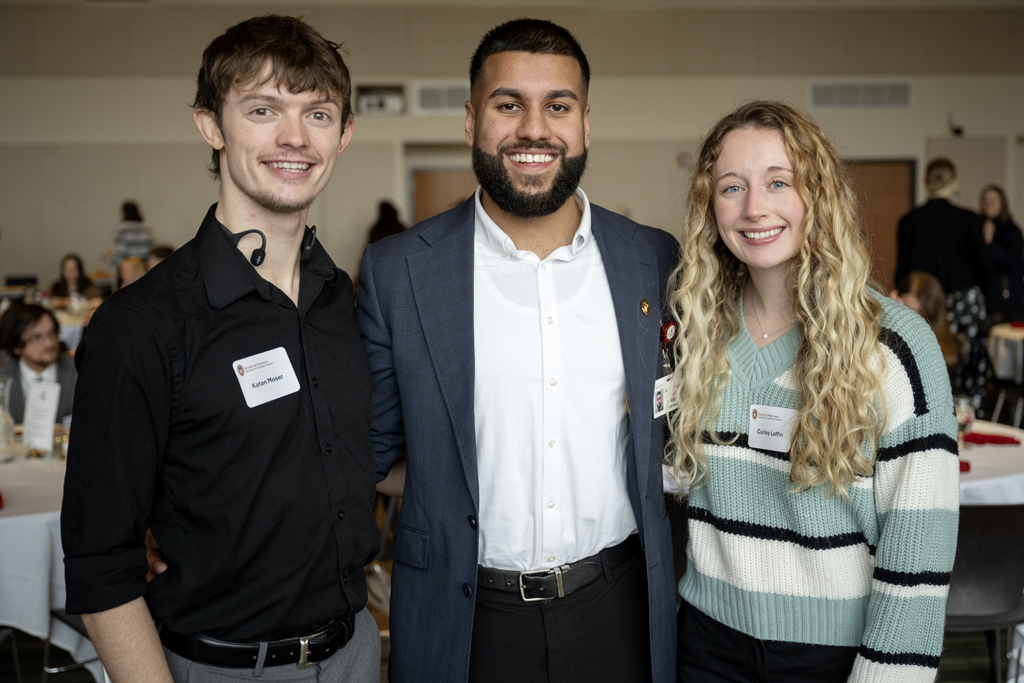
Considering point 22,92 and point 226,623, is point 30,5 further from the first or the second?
point 226,623

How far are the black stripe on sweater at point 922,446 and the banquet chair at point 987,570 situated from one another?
41.0 inches

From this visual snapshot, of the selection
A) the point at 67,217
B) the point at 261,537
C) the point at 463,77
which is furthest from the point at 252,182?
the point at 67,217

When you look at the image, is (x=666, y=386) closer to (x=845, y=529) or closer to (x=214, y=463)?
(x=845, y=529)

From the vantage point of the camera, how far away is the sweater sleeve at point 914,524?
1417mm

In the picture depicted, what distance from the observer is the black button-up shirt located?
1192 mm

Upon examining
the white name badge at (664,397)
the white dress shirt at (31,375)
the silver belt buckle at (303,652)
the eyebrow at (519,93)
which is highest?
the eyebrow at (519,93)

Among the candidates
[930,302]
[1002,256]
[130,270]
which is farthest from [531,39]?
[1002,256]

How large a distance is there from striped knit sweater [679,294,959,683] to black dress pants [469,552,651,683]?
0.19 meters

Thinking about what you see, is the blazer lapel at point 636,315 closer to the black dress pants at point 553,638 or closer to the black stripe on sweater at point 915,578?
the black dress pants at point 553,638

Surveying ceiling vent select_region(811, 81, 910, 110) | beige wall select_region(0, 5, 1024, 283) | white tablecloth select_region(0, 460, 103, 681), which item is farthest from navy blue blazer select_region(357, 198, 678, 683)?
ceiling vent select_region(811, 81, 910, 110)

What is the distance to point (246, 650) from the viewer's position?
1306mm

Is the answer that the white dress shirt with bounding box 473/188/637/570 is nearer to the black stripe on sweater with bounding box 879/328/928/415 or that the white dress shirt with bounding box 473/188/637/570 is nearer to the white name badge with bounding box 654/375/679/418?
the white name badge with bounding box 654/375/679/418

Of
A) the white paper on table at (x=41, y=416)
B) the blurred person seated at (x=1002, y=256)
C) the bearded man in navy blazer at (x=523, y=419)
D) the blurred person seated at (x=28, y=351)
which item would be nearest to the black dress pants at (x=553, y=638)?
the bearded man in navy blazer at (x=523, y=419)

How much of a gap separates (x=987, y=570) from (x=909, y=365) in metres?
1.31
